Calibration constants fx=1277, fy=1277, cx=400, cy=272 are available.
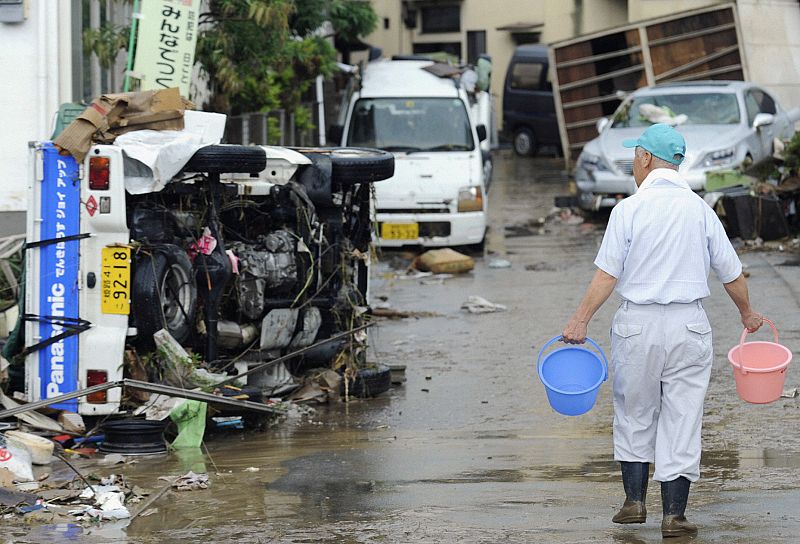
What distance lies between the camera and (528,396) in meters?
8.61

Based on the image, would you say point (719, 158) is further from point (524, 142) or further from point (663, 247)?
point (524, 142)

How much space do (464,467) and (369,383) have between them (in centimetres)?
196

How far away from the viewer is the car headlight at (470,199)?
15.5 metres

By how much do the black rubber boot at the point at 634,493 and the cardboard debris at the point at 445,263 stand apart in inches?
369

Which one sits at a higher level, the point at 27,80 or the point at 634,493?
the point at 27,80

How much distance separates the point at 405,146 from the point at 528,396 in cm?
804

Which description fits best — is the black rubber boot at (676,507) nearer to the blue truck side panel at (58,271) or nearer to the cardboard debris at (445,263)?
the blue truck side panel at (58,271)

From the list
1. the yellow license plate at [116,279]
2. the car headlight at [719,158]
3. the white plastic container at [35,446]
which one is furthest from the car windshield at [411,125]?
the white plastic container at [35,446]

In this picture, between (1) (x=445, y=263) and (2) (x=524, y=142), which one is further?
(2) (x=524, y=142)

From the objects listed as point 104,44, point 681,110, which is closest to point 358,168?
point 104,44

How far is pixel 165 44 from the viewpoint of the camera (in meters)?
11.2

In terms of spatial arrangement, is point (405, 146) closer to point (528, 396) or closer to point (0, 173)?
point (0, 173)

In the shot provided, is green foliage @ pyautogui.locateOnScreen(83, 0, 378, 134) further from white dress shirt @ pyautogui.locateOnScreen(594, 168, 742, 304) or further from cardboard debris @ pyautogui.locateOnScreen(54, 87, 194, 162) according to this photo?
white dress shirt @ pyautogui.locateOnScreen(594, 168, 742, 304)

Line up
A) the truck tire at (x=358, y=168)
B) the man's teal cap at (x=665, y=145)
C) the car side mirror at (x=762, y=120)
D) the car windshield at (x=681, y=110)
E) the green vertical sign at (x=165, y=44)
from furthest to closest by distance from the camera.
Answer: the car windshield at (x=681, y=110) < the car side mirror at (x=762, y=120) < the green vertical sign at (x=165, y=44) < the truck tire at (x=358, y=168) < the man's teal cap at (x=665, y=145)
